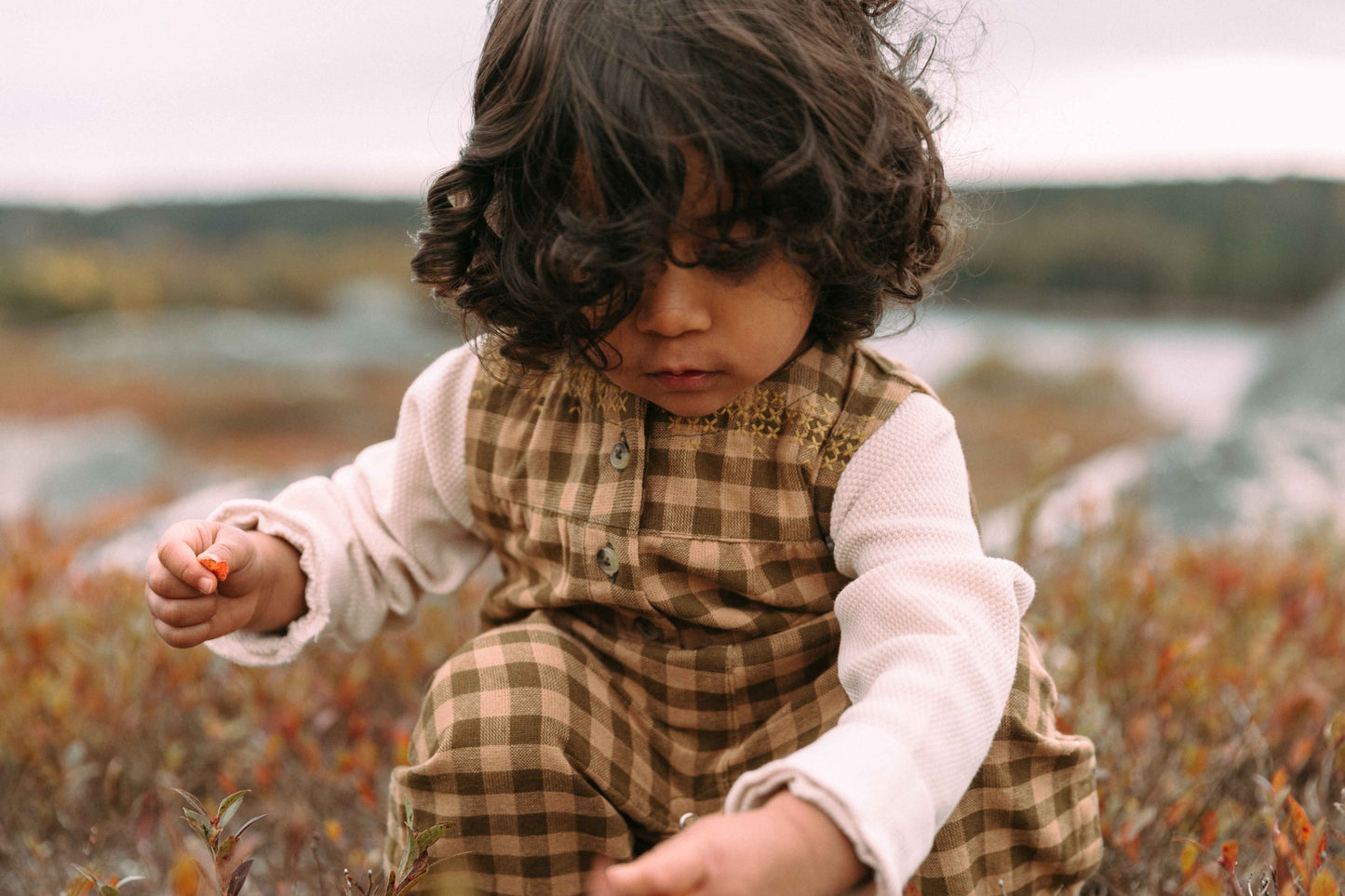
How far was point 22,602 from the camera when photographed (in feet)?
7.75

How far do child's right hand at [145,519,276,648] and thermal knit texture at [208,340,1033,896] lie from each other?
69 millimetres

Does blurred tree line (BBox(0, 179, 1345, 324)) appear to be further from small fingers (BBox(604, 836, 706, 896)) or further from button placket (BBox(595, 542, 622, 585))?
small fingers (BBox(604, 836, 706, 896))

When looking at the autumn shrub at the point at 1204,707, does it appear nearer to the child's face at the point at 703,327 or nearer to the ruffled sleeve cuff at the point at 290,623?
the child's face at the point at 703,327

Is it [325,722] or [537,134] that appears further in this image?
[325,722]

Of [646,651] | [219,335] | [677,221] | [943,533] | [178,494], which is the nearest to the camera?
[677,221]

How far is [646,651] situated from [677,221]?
54cm

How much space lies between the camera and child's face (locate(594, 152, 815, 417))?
3.65 ft

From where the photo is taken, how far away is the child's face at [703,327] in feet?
3.65

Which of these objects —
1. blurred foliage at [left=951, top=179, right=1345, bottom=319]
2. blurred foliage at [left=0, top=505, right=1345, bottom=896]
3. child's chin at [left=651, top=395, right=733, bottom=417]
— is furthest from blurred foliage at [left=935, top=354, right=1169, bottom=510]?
child's chin at [left=651, top=395, right=733, bottom=417]

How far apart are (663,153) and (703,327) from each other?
17cm

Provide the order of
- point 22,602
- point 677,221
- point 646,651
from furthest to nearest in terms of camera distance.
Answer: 1. point 22,602
2. point 646,651
3. point 677,221

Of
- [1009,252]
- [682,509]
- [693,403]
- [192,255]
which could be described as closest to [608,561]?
[682,509]

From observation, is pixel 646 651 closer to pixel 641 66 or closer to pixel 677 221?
pixel 677 221

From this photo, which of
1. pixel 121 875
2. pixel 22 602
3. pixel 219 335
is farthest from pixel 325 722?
pixel 219 335
